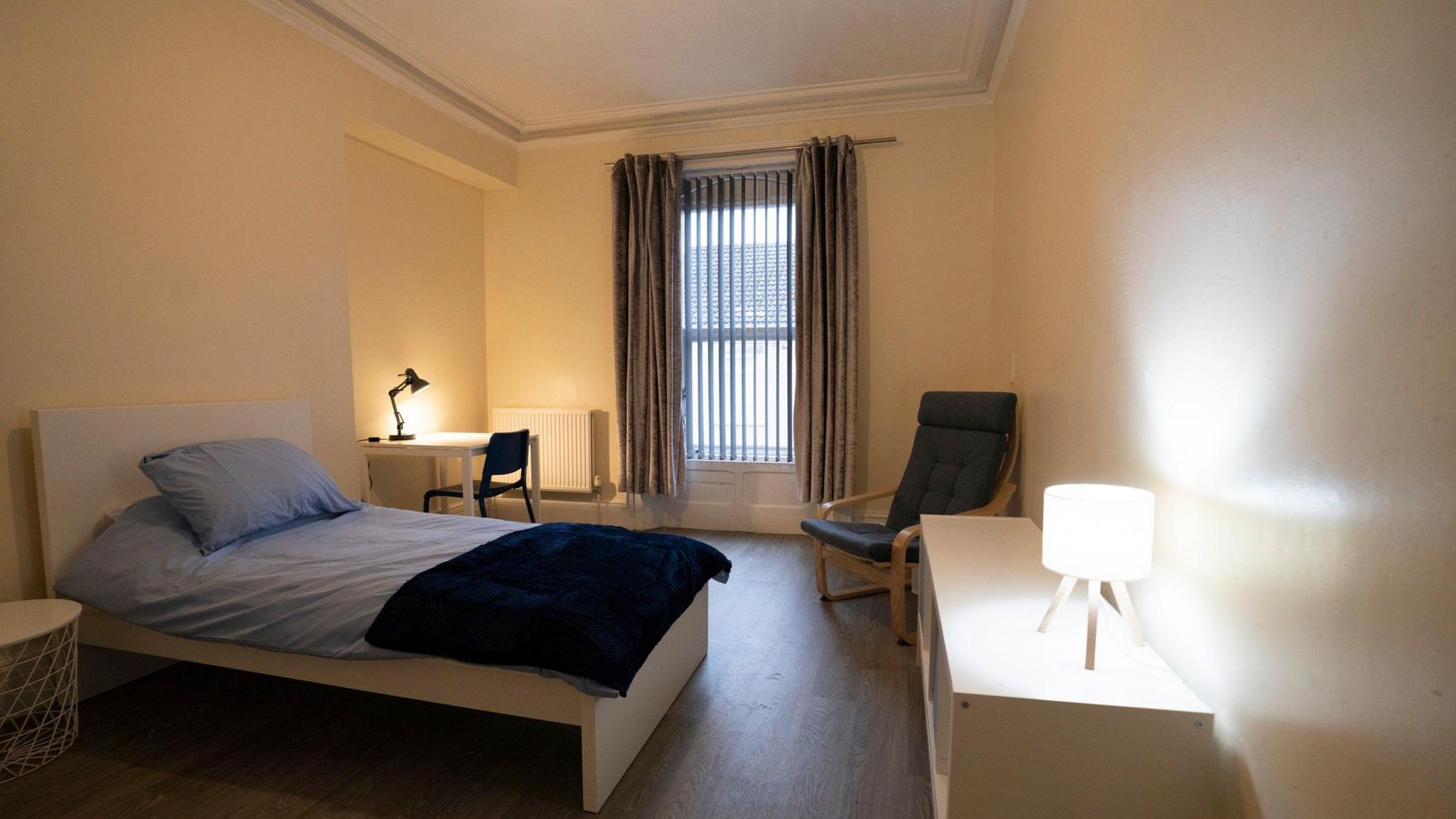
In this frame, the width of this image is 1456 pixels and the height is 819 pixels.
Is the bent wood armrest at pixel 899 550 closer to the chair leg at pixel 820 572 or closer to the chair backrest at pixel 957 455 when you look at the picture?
the chair backrest at pixel 957 455

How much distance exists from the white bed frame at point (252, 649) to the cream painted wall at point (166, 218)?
107mm

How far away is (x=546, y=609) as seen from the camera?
171cm

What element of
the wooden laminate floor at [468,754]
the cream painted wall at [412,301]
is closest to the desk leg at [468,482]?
the cream painted wall at [412,301]

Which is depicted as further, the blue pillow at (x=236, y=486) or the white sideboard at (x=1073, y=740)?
the blue pillow at (x=236, y=486)

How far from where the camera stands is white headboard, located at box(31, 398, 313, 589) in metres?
2.11

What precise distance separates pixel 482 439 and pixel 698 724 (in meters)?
2.39

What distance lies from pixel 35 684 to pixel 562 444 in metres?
2.79

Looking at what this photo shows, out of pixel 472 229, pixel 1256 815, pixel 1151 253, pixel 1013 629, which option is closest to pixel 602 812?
pixel 1013 629

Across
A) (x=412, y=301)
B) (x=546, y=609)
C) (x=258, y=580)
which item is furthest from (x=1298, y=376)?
(x=412, y=301)

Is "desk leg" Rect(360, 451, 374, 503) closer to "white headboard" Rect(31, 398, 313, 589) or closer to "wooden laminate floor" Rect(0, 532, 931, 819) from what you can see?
"white headboard" Rect(31, 398, 313, 589)

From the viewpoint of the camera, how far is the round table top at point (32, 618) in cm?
171

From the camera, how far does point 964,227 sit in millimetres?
3943

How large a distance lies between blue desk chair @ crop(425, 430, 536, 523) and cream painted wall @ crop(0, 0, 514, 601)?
2.02 feet

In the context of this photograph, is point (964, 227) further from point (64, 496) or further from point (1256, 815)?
point (64, 496)
